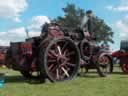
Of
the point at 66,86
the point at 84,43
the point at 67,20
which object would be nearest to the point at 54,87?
the point at 66,86

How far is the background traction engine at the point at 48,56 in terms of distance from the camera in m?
13.5

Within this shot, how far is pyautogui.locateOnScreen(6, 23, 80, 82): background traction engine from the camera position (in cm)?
1352

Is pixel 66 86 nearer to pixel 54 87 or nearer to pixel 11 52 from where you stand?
pixel 54 87

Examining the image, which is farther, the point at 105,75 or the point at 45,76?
the point at 105,75

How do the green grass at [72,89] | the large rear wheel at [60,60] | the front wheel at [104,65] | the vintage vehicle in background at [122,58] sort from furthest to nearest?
the vintage vehicle in background at [122,58] → the front wheel at [104,65] → the large rear wheel at [60,60] → the green grass at [72,89]

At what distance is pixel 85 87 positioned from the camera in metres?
12.0

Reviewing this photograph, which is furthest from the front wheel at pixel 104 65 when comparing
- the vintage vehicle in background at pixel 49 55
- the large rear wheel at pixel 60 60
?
the large rear wheel at pixel 60 60

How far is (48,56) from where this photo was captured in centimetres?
1366

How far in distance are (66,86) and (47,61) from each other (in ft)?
5.07

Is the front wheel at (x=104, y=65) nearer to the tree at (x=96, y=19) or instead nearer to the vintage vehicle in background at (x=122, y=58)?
the vintage vehicle in background at (x=122, y=58)

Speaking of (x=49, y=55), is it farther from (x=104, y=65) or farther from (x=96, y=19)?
(x=96, y=19)

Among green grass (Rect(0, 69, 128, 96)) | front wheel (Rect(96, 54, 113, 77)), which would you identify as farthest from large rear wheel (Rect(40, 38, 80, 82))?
front wheel (Rect(96, 54, 113, 77))

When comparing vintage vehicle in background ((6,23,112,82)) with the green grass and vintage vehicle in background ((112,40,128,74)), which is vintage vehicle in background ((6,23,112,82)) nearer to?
the green grass

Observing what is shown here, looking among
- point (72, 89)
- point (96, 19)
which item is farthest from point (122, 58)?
point (96, 19)
